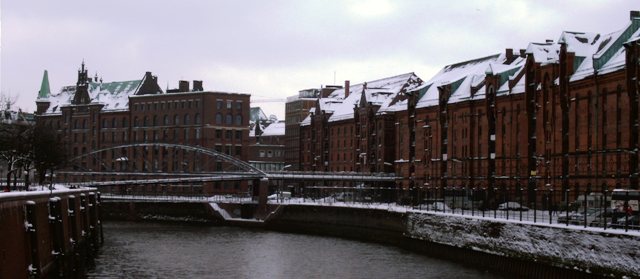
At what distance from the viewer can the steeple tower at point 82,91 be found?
17350 centimetres

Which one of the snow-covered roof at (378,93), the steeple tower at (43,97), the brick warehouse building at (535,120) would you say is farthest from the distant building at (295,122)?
the brick warehouse building at (535,120)

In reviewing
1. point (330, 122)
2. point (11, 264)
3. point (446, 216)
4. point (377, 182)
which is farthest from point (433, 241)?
point (330, 122)

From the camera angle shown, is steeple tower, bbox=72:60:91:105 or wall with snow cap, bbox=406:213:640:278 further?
steeple tower, bbox=72:60:91:105

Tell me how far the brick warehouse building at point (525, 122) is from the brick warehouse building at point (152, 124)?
2687 centimetres

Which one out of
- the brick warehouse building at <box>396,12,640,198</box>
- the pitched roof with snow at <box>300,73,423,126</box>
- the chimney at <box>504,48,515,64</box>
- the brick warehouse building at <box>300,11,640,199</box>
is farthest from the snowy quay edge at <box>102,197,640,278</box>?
the pitched roof with snow at <box>300,73,423,126</box>

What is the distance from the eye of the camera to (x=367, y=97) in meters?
140

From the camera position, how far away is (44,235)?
42531 mm

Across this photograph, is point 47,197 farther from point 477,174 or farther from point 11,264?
point 477,174

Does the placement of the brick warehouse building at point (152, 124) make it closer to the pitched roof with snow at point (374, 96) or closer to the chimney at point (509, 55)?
the pitched roof with snow at point (374, 96)

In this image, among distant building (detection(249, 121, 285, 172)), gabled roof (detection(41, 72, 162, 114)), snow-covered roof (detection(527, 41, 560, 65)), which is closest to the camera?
snow-covered roof (detection(527, 41, 560, 65))

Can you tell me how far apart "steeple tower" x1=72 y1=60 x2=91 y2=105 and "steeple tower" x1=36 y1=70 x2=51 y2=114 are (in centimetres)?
971

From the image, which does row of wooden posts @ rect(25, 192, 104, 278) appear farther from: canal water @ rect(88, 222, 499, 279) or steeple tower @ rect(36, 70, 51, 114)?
steeple tower @ rect(36, 70, 51, 114)

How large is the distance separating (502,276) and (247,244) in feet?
96.0

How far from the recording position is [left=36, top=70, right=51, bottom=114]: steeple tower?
183 meters
